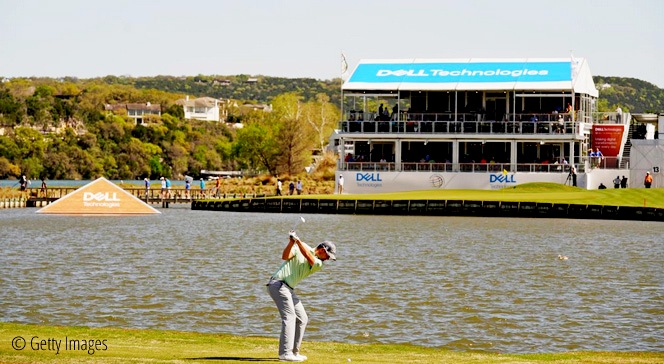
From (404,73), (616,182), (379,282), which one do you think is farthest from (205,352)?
(404,73)

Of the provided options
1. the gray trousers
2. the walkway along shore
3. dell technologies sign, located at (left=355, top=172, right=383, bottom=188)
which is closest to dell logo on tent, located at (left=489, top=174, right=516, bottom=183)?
dell technologies sign, located at (left=355, top=172, right=383, bottom=188)

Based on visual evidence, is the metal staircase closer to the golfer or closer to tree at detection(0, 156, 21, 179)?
the golfer

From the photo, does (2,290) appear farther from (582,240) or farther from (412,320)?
(582,240)

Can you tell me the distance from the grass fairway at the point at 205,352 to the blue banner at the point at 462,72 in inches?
2340

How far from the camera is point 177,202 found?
3447 inches

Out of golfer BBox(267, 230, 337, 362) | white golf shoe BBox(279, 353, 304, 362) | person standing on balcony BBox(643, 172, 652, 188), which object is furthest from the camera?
person standing on balcony BBox(643, 172, 652, 188)

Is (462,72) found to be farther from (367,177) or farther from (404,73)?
(367,177)

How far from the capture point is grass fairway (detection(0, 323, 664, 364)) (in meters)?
18.2

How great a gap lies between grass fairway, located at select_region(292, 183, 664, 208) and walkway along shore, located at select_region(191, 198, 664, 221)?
890 mm

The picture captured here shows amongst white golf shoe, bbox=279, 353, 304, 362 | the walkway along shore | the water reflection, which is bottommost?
the water reflection

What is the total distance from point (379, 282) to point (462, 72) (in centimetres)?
Result: 4860

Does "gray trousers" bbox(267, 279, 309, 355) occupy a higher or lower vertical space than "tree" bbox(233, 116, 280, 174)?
lower

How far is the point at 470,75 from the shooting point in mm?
80812

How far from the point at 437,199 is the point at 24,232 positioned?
23.1 m
